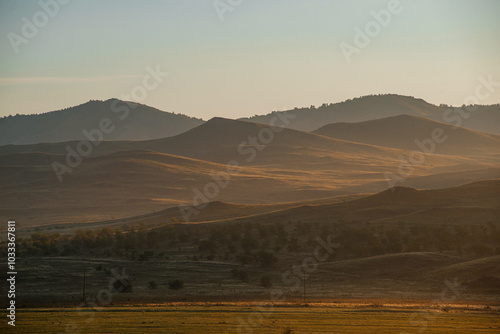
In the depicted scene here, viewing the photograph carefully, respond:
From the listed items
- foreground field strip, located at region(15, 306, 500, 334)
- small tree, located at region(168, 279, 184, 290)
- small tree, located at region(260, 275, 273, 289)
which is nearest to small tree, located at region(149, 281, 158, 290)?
small tree, located at region(168, 279, 184, 290)

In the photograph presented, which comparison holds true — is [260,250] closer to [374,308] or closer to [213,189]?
[374,308]

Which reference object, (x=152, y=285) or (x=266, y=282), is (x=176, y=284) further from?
(x=266, y=282)

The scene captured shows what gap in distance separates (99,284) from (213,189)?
354ft

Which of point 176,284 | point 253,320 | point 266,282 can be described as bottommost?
point 266,282

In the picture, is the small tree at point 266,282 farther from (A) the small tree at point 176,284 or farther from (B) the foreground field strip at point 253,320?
(B) the foreground field strip at point 253,320

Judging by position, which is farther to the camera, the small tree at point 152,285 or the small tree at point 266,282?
the small tree at point 266,282

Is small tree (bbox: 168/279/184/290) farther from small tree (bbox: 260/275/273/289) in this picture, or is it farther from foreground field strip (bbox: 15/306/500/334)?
foreground field strip (bbox: 15/306/500/334)

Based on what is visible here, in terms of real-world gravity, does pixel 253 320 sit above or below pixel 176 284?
below

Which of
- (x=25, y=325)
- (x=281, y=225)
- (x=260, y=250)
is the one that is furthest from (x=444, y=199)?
(x=25, y=325)

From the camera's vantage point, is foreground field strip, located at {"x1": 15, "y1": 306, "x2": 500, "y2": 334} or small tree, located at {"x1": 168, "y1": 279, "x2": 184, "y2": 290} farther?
small tree, located at {"x1": 168, "y1": 279, "x2": 184, "y2": 290}

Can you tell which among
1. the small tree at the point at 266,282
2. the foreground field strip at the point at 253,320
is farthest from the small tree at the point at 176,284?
the foreground field strip at the point at 253,320

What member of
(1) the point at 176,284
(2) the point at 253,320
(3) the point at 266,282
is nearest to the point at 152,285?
(1) the point at 176,284

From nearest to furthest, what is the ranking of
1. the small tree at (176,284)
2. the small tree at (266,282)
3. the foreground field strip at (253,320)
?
the foreground field strip at (253,320)
the small tree at (176,284)
the small tree at (266,282)

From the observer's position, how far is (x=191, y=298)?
133 ft
